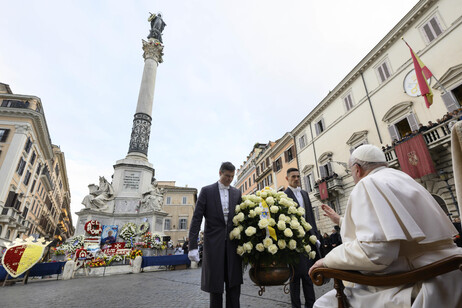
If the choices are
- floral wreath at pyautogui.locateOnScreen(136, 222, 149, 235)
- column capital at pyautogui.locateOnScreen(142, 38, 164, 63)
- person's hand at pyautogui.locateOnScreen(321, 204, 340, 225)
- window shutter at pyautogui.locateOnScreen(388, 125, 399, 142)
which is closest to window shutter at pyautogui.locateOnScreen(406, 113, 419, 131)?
window shutter at pyautogui.locateOnScreen(388, 125, 399, 142)

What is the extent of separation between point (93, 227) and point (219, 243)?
11697mm

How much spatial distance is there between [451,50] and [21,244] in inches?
849

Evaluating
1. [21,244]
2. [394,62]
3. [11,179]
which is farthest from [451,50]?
[11,179]

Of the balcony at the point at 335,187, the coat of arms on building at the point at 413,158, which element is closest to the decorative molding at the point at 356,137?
the balcony at the point at 335,187

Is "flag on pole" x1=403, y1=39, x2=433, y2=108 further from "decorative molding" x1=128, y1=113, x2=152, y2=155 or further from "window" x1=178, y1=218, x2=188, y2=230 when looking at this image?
"window" x1=178, y1=218, x2=188, y2=230

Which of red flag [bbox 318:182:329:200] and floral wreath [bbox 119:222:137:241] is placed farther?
red flag [bbox 318:182:329:200]

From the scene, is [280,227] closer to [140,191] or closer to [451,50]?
Result: [140,191]

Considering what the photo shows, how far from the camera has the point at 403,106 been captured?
1379cm

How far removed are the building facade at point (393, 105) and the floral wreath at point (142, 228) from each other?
13.5 metres

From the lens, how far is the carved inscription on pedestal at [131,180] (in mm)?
14391

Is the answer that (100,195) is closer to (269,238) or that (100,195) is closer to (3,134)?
(269,238)

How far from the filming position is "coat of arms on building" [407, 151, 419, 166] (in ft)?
38.5

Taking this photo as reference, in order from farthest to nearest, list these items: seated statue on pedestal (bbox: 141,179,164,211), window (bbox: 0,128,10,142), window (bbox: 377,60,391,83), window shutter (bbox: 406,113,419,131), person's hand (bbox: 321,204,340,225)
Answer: window (bbox: 0,128,10,142) → window (bbox: 377,60,391,83) → seated statue on pedestal (bbox: 141,179,164,211) → window shutter (bbox: 406,113,419,131) → person's hand (bbox: 321,204,340,225)

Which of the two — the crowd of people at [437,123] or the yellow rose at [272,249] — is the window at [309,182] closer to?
the crowd of people at [437,123]
